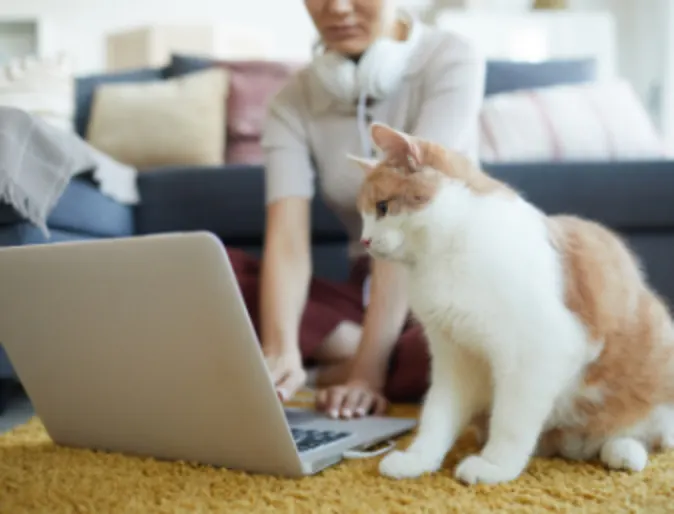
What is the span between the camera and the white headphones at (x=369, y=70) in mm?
1277

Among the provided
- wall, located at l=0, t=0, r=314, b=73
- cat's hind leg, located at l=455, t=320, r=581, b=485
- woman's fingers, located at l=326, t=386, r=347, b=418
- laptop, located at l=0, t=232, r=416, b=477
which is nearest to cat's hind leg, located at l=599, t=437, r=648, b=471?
cat's hind leg, located at l=455, t=320, r=581, b=485

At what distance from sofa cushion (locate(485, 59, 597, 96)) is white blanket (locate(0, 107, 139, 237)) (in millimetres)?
1417

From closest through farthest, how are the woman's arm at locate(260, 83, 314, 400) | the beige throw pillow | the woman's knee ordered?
1. the woman's arm at locate(260, 83, 314, 400)
2. the woman's knee
3. the beige throw pillow

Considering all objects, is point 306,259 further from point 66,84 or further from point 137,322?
point 66,84

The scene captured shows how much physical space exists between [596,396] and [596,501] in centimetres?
13

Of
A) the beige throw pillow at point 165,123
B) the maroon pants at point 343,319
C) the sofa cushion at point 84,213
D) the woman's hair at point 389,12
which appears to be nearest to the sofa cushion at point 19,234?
the sofa cushion at point 84,213

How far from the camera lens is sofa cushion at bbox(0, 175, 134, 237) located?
1.45 meters

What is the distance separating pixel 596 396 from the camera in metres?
0.82

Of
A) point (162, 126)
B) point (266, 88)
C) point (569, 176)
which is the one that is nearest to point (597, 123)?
point (569, 176)

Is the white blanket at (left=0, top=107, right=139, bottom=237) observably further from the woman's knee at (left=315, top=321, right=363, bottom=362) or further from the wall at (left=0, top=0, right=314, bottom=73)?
the wall at (left=0, top=0, right=314, bottom=73)

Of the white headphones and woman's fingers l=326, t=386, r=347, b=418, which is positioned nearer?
woman's fingers l=326, t=386, r=347, b=418

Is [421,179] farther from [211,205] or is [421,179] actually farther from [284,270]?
[211,205]

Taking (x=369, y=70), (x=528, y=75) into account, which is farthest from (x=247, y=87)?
(x=369, y=70)

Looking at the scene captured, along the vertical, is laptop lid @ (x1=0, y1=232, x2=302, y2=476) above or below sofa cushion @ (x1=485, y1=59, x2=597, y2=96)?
below
